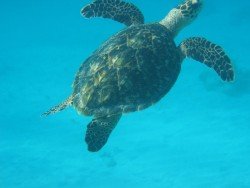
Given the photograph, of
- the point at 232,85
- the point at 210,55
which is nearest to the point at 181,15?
the point at 210,55

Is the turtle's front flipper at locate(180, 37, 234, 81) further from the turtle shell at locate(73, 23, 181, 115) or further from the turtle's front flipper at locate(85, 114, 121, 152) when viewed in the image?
the turtle's front flipper at locate(85, 114, 121, 152)

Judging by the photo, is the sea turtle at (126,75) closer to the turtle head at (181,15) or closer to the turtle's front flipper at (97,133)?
the turtle's front flipper at (97,133)

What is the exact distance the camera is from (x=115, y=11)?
880 cm

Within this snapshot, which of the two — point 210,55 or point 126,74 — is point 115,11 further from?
point 126,74

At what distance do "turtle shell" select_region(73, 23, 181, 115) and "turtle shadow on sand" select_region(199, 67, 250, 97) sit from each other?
36.9ft

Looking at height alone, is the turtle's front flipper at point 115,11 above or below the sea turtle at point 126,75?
above

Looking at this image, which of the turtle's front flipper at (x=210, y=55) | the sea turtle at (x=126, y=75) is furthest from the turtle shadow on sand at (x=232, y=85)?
the sea turtle at (x=126, y=75)

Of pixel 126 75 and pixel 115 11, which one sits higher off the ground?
pixel 115 11

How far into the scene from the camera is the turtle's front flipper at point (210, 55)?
7441 millimetres

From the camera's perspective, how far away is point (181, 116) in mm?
16875

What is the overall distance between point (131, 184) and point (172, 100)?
4.36m

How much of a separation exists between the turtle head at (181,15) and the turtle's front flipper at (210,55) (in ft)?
2.13

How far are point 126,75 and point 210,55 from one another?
209 centimetres

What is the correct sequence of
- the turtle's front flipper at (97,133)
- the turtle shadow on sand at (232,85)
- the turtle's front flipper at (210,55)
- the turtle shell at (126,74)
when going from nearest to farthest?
the turtle shell at (126,74)
the turtle's front flipper at (97,133)
the turtle's front flipper at (210,55)
the turtle shadow on sand at (232,85)
